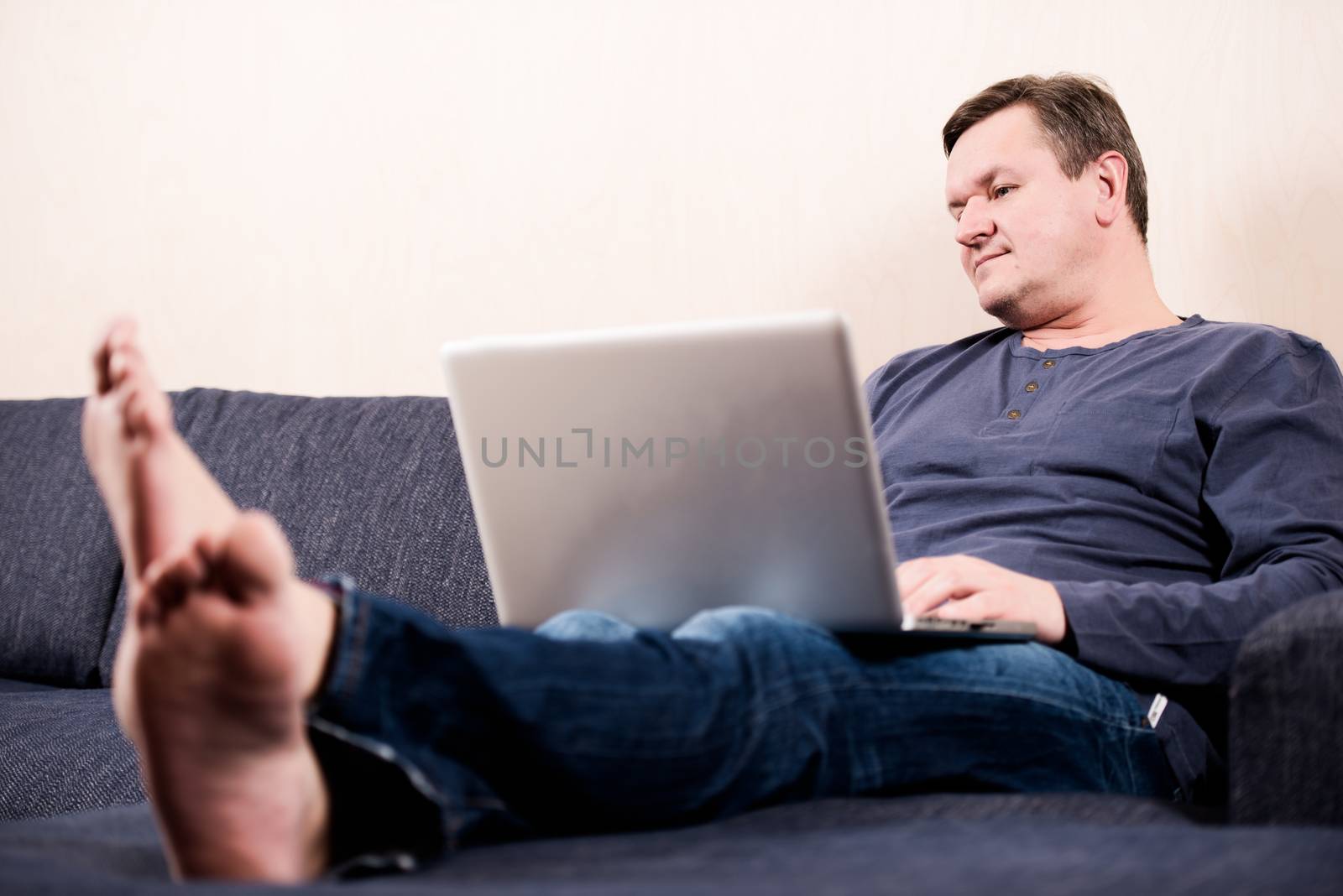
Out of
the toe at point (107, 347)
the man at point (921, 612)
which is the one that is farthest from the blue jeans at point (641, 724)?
the toe at point (107, 347)

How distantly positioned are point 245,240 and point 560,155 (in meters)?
0.65

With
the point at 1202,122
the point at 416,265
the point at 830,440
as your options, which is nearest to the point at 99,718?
the point at 416,265

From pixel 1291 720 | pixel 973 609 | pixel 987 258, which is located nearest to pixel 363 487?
pixel 987 258

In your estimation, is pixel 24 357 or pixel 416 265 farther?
pixel 24 357

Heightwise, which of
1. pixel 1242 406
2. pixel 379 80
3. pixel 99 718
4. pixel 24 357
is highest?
pixel 379 80

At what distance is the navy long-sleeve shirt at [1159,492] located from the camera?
1.10m

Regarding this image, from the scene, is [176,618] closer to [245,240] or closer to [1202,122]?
[1202,122]

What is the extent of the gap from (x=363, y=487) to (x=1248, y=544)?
115cm

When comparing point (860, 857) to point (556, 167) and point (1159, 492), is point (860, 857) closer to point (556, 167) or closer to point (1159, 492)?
point (1159, 492)

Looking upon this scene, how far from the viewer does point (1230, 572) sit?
4.04 feet

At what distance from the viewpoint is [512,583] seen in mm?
1032

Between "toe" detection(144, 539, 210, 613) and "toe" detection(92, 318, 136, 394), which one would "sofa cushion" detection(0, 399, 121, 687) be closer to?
"toe" detection(92, 318, 136, 394)

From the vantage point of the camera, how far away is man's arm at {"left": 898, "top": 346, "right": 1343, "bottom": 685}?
1.05 metres

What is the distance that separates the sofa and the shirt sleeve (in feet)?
0.34
